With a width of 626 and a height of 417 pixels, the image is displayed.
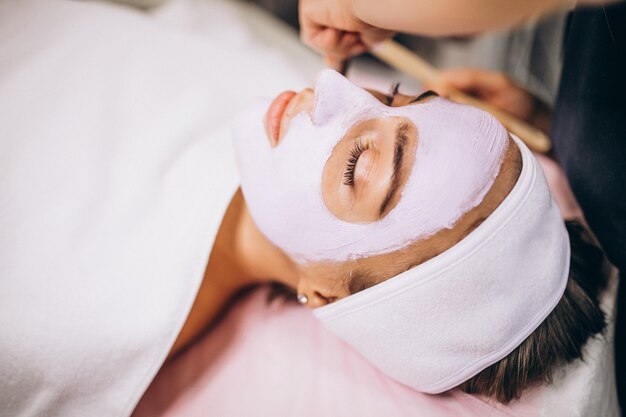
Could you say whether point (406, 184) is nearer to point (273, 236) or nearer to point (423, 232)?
point (423, 232)

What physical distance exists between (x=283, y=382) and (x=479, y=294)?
42 centimetres

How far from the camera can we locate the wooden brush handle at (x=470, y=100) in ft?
3.84

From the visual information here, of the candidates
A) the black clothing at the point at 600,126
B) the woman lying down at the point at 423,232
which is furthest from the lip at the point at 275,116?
the black clothing at the point at 600,126

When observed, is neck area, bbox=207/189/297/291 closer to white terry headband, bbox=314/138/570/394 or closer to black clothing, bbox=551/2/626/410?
white terry headband, bbox=314/138/570/394

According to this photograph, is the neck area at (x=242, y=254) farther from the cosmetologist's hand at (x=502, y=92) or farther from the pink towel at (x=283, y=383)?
the cosmetologist's hand at (x=502, y=92)

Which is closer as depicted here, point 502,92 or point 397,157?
point 397,157

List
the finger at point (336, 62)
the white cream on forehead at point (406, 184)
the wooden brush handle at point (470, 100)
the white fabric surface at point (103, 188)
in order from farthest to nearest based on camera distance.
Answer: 1. the wooden brush handle at point (470, 100)
2. the finger at point (336, 62)
3. the white fabric surface at point (103, 188)
4. the white cream on forehead at point (406, 184)

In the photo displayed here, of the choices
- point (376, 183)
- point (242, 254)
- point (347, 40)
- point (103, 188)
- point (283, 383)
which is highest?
point (347, 40)

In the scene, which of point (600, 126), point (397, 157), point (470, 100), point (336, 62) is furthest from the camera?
point (470, 100)

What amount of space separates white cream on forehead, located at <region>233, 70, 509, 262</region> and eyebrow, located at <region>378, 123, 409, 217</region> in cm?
2

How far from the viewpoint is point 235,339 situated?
37.4 inches

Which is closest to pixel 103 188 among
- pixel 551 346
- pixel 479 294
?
pixel 479 294

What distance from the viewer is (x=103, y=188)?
3.05 feet

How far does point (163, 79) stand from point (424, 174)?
724 mm
